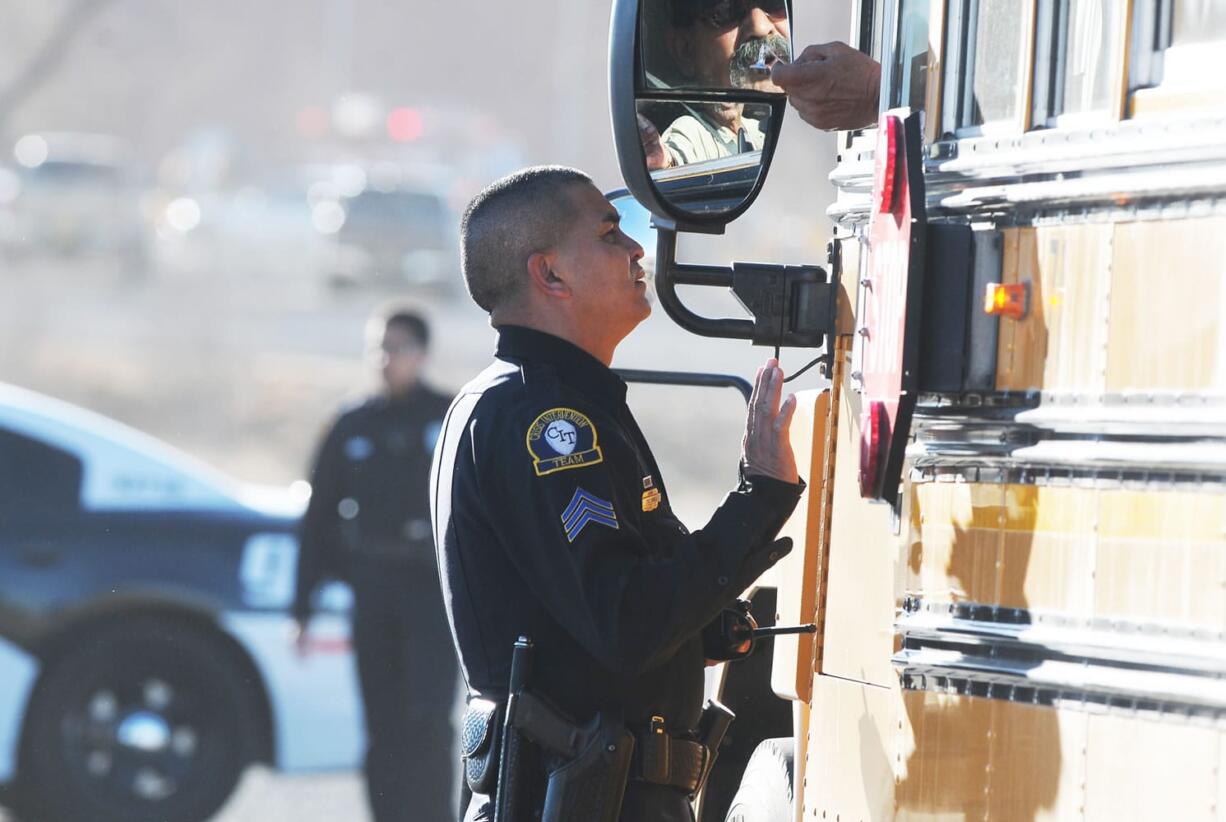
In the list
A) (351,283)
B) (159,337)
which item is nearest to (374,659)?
(159,337)

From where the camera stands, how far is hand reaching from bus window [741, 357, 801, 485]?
2244 mm

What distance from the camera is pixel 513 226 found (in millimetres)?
2525

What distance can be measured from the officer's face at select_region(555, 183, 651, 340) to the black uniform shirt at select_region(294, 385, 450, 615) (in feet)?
11.7

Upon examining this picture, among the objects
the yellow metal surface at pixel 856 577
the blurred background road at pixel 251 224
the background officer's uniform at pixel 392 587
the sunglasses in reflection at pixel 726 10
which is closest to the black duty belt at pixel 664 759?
the yellow metal surface at pixel 856 577

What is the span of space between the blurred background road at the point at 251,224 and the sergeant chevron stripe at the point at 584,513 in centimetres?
1213

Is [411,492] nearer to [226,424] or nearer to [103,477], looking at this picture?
[103,477]

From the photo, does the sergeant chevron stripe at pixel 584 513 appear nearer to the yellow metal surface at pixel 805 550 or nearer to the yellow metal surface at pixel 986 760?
the yellow metal surface at pixel 805 550

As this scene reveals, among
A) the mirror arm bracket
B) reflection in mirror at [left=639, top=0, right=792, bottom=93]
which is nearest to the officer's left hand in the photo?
the mirror arm bracket

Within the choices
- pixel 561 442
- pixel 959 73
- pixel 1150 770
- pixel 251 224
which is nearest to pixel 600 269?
pixel 561 442

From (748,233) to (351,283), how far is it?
16.7 ft

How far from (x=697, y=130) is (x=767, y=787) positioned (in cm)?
107

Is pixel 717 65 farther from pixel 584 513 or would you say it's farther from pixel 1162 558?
pixel 1162 558

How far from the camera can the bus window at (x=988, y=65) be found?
1.95 metres

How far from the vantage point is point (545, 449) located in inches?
90.1
